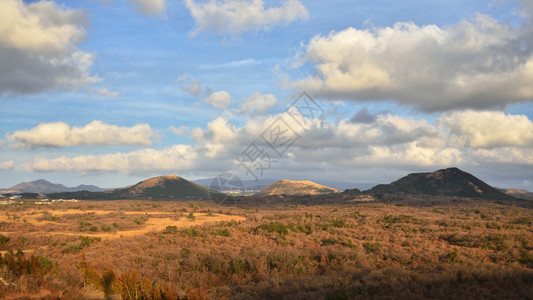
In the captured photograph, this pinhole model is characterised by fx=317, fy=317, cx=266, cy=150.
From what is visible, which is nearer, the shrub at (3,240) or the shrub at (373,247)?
the shrub at (373,247)

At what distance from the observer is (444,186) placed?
11400cm

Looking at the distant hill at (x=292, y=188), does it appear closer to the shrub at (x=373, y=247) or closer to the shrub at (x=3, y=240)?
the shrub at (x=373, y=247)

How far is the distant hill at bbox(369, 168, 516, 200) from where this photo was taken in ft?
352

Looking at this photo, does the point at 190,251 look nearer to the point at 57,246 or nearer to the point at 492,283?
the point at 57,246

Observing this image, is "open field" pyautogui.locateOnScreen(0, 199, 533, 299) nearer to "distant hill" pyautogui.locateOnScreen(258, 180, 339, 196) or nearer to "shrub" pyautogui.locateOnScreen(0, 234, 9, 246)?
"shrub" pyautogui.locateOnScreen(0, 234, 9, 246)

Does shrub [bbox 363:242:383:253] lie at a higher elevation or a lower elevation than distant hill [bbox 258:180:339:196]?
lower

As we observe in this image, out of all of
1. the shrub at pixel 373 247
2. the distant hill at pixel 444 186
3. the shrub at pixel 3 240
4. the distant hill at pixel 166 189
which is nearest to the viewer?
the shrub at pixel 373 247

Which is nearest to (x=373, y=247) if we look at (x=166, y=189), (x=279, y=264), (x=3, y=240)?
(x=279, y=264)

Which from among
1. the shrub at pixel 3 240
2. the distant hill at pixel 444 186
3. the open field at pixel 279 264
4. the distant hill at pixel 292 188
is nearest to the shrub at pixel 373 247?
the open field at pixel 279 264

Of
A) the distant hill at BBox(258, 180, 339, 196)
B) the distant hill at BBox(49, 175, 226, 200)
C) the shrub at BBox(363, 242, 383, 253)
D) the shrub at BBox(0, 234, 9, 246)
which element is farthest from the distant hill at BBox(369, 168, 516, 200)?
the shrub at BBox(0, 234, 9, 246)

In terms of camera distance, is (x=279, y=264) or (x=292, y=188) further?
(x=292, y=188)

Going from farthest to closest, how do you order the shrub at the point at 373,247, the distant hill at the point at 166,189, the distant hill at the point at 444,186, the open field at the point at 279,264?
the distant hill at the point at 166,189 → the distant hill at the point at 444,186 → the shrub at the point at 373,247 → the open field at the point at 279,264

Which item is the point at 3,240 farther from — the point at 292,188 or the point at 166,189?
the point at 292,188

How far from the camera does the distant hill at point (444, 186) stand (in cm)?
10741
